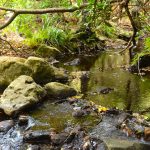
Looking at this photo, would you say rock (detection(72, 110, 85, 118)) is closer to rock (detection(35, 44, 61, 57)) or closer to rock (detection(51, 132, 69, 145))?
rock (detection(51, 132, 69, 145))

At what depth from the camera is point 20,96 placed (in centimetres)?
742

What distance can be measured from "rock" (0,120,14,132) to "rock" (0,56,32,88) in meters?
2.72

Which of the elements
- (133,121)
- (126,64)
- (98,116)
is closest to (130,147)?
(133,121)

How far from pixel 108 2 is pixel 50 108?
444cm

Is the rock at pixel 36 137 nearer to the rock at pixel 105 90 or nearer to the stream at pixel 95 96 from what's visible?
the stream at pixel 95 96

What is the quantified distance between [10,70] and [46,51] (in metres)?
4.71

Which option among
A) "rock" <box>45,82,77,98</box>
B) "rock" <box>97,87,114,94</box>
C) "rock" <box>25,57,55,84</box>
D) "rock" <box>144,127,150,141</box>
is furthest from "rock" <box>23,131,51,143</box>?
"rock" <box>25,57,55,84</box>

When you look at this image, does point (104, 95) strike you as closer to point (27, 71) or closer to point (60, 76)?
point (60, 76)

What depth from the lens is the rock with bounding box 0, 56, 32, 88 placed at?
365 inches

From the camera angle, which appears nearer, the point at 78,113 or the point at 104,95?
the point at 78,113

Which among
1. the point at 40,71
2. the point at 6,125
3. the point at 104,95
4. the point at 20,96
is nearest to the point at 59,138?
the point at 6,125

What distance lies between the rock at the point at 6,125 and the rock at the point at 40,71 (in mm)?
3283

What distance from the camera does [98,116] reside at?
6852 millimetres

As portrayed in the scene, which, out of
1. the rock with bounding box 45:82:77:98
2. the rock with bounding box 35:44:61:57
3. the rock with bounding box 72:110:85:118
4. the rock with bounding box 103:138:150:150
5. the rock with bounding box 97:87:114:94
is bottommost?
the rock with bounding box 103:138:150:150
